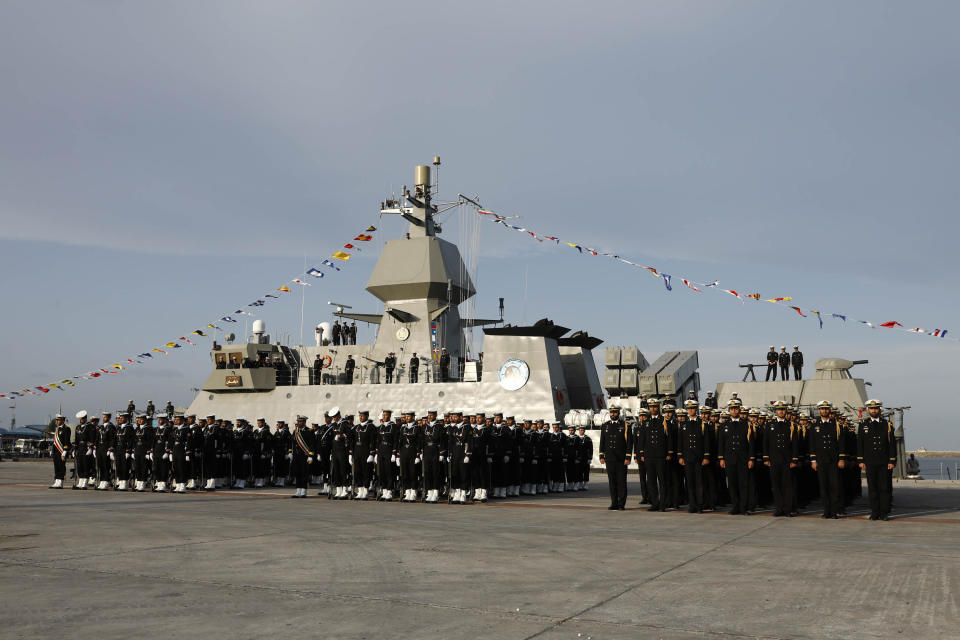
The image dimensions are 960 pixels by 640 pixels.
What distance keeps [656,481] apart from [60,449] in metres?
12.9

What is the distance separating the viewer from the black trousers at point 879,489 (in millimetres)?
10859

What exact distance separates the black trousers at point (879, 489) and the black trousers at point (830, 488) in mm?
466

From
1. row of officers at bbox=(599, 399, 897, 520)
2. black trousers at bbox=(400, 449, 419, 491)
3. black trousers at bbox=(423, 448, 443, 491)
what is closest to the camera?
row of officers at bbox=(599, 399, 897, 520)

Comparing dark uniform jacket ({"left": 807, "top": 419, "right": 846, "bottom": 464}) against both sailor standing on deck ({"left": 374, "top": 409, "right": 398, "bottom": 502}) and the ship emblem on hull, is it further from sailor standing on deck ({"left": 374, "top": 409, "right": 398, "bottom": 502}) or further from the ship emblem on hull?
the ship emblem on hull

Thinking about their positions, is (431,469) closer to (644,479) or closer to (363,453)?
(363,453)

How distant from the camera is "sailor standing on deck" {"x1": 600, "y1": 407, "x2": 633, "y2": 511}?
12570 millimetres

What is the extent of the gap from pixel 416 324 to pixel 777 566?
57.3 ft

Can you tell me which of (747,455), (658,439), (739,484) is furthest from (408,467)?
(747,455)

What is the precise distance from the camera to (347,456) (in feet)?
48.7

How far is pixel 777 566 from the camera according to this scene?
21.6 ft

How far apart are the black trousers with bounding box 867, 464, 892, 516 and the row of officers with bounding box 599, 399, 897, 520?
0.01 m

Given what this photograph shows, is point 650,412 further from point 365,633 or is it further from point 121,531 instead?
point 365,633

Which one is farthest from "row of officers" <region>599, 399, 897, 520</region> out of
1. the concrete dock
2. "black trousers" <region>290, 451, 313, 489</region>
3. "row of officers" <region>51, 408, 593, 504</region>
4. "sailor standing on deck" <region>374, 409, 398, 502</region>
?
"black trousers" <region>290, 451, 313, 489</region>

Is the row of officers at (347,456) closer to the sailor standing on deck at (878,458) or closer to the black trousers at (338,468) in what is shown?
the black trousers at (338,468)
